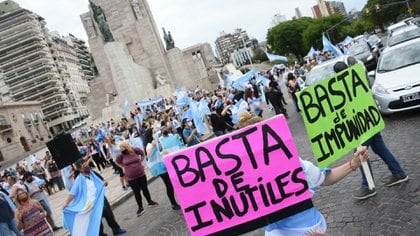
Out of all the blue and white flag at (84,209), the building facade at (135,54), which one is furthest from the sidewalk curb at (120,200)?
the building facade at (135,54)

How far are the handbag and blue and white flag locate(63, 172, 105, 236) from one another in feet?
5.84

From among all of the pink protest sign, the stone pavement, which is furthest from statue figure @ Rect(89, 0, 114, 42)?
the pink protest sign

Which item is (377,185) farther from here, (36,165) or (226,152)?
(36,165)

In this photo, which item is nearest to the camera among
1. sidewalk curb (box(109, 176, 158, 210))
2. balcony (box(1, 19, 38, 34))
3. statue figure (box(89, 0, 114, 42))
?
sidewalk curb (box(109, 176, 158, 210))

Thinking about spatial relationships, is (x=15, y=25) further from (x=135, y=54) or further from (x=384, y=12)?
(x=384, y=12)

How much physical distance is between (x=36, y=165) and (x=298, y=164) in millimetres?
15675

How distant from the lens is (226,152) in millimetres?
2928

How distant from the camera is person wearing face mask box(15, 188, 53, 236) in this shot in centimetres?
634

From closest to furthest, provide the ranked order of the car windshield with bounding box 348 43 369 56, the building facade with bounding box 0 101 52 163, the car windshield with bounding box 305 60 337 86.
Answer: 1. the car windshield with bounding box 305 60 337 86
2. the car windshield with bounding box 348 43 369 56
3. the building facade with bounding box 0 101 52 163

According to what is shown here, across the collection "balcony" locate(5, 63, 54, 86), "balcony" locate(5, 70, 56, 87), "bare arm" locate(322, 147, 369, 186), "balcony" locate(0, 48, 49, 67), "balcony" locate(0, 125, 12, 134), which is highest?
"balcony" locate(0, 48, 49, 67)

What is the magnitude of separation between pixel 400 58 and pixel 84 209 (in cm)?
812

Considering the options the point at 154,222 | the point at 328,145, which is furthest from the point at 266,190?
the point at 154,222

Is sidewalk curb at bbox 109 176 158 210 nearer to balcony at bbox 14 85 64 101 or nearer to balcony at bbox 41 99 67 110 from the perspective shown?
balcony at bbox 14 85 64 101

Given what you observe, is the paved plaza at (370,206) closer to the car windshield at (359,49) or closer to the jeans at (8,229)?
the jeans at (8,229)
